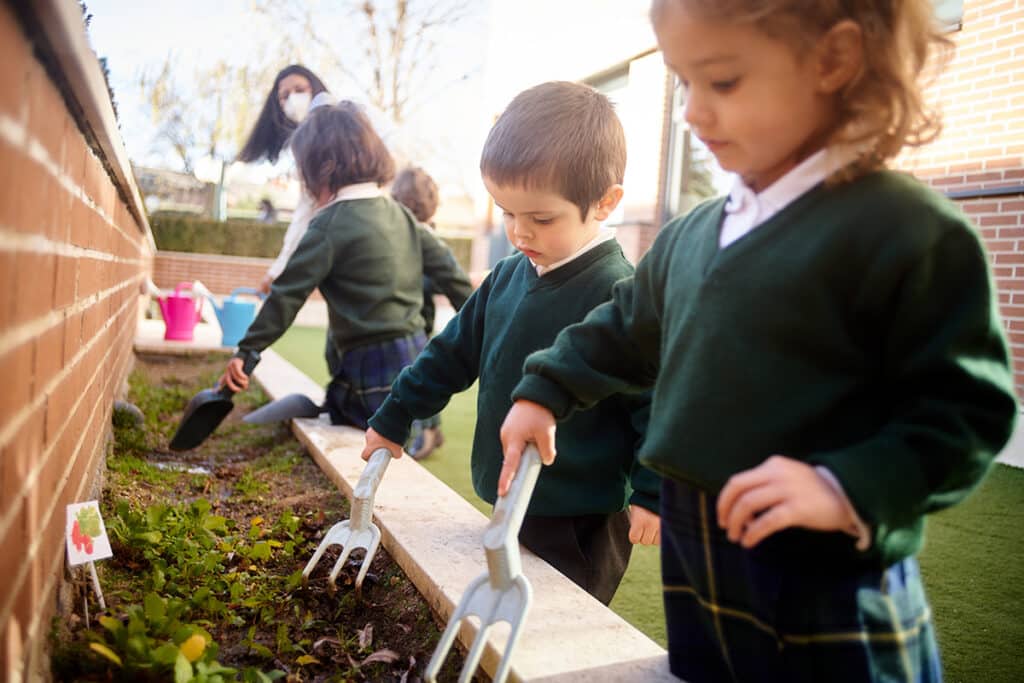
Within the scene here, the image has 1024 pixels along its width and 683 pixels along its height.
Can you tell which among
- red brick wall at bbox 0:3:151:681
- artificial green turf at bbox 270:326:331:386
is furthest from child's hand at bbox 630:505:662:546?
artificial green turf at bbox 270:326:331:386

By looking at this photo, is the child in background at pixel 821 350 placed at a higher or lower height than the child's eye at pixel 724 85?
lower

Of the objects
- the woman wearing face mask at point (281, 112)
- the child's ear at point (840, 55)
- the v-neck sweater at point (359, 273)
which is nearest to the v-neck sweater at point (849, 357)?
the child's ear at point (840, 55)

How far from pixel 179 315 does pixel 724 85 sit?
6.09 meters

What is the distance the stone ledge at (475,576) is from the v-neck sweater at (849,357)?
500 mm

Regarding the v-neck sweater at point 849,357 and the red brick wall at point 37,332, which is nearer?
the v-neck sweater at point 849,357

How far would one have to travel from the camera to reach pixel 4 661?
1.10 m

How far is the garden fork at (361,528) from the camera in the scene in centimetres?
195

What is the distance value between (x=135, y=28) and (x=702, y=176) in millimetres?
17307

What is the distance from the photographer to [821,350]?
107cm

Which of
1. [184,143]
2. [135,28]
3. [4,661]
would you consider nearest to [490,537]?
[4,661]

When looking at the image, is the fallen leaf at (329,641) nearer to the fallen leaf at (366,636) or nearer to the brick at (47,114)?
the fallen leaf at (366,636)

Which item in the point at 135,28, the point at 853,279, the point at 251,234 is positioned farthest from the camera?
the point at 135,28

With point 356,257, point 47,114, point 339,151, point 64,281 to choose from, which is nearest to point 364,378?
point 356,257

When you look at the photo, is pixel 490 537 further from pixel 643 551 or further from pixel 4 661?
pixel 643 551
